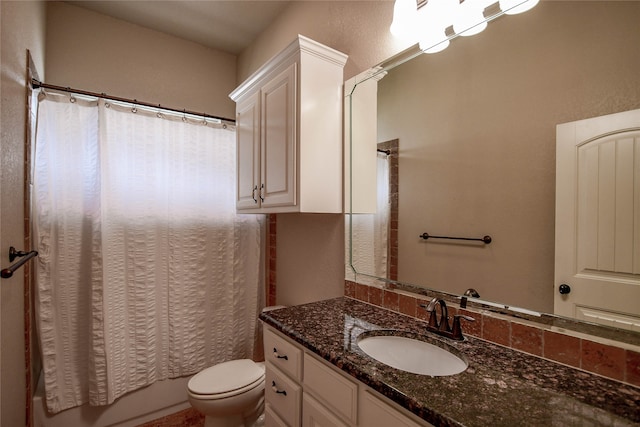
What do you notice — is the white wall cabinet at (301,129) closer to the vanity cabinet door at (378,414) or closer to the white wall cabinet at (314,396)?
the white wall cabinet at (314,396)

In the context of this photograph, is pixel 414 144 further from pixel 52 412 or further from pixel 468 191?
pixel 52 412

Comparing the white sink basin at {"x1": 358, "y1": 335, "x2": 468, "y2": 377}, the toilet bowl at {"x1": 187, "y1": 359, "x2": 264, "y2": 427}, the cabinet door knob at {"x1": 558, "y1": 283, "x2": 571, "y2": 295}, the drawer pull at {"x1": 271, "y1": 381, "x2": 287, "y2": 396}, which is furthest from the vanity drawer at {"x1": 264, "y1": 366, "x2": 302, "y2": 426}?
the cabinet door knob at {"x1": 558, "y1": 283, "x2": 571, "y2": 295}

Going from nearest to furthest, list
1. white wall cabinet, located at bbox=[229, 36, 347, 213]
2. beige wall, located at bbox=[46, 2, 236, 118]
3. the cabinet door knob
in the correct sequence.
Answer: the cabinet door knob < white wall cabinet, located at bbox=[229, 36, 347, 213] < beige wall, located at bbox=[46, 2, 236, 118]

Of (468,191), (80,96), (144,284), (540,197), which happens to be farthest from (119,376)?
(540,197)

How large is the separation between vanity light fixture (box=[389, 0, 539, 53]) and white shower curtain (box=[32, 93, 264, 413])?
1561 millimetres

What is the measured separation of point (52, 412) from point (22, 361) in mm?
599

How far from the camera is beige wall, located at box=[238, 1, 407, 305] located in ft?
4.95

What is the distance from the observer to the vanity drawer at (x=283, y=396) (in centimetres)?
111

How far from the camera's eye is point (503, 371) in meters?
0.85

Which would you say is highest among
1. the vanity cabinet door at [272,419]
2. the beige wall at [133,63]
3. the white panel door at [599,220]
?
the beige wall at [133,63]

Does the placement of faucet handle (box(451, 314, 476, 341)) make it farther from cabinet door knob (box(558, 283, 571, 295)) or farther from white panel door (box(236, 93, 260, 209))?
white panel door (box(236, 93, 260, 209))

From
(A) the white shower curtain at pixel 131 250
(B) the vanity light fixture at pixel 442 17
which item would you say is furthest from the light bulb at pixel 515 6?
(A) the white shower curtain at pixel 131 250

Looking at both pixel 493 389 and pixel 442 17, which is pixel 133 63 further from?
pixel 493 389

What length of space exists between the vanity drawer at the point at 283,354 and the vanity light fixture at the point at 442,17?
1320mm
